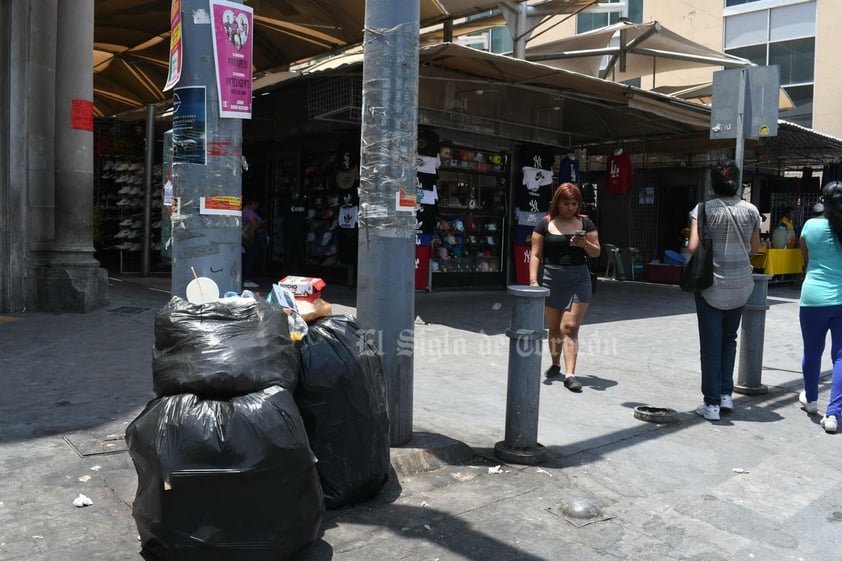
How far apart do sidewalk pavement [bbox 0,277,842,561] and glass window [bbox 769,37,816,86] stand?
20523 mm

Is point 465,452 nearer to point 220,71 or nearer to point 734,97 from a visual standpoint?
point 220,71

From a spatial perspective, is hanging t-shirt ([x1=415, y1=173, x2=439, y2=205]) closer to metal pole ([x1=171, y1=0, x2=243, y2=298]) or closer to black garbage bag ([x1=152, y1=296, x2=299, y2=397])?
metal pole ([x1=171, y1=0, x2=243, y2=298])

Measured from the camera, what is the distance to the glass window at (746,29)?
80.3ft

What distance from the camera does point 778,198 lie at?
1856 centimetres

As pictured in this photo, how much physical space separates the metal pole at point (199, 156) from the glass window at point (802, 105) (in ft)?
81.3

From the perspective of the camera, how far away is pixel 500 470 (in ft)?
13.7

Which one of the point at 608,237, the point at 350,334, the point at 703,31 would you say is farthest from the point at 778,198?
the point at 350,334

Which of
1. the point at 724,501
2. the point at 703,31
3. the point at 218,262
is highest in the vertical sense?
the point at 703,31

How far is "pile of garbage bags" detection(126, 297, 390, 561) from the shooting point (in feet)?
8.89

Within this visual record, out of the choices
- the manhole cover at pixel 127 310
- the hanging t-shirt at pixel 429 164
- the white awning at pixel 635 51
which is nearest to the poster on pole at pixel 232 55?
the manhole cover at pixel 127 310

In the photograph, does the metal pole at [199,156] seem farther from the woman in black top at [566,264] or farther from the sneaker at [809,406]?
the sneaker at [809,406]

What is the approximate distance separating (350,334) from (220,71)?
148 centimetres

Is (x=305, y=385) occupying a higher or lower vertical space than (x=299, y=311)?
lower

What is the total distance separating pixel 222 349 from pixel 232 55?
1577 mm
